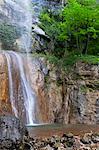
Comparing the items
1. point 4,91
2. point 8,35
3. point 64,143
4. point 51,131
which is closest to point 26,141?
point 64,143

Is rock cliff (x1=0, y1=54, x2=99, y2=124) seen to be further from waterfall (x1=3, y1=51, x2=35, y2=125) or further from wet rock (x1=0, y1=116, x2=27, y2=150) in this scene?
wet rock (x1=0, y1=116, x2=27, y2=150)

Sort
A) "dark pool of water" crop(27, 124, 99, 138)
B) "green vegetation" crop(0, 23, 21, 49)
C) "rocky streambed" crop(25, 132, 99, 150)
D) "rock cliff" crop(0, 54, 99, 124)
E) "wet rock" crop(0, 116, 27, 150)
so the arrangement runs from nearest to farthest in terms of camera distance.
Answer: "wet rock" crop(0, 116, 27, 150) < "rocky streambed" crop(25, 132, 99, 150) < "dark pool of water" crop(27, 124, 99, 138) < "rock cliff" crop(0, 54, 99, 124) < "green vegetation" crop(0, 23, 21, 49)

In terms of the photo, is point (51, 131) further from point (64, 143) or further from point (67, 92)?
point (67, 92)

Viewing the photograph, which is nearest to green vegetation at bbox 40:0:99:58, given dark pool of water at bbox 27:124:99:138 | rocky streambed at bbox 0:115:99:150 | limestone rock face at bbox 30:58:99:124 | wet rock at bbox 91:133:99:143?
limestone rock face at bbox 30:58:99:124

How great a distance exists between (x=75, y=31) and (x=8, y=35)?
416 cm

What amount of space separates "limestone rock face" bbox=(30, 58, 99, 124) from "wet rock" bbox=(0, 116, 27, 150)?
9480mm

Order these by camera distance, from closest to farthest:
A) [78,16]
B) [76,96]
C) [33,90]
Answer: [33,90] < [76,96] < [78,16]

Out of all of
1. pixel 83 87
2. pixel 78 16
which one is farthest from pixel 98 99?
pixel 78 16

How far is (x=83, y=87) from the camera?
73.7 feet

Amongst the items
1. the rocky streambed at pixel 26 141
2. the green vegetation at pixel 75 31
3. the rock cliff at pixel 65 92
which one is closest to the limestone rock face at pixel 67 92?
the rock cliff at pixel 65 92

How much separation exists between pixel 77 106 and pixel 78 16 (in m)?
5.82

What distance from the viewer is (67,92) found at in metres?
22.4

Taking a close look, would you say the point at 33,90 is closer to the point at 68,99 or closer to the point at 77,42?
the point at 68,99

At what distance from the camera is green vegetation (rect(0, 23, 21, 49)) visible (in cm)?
2510
